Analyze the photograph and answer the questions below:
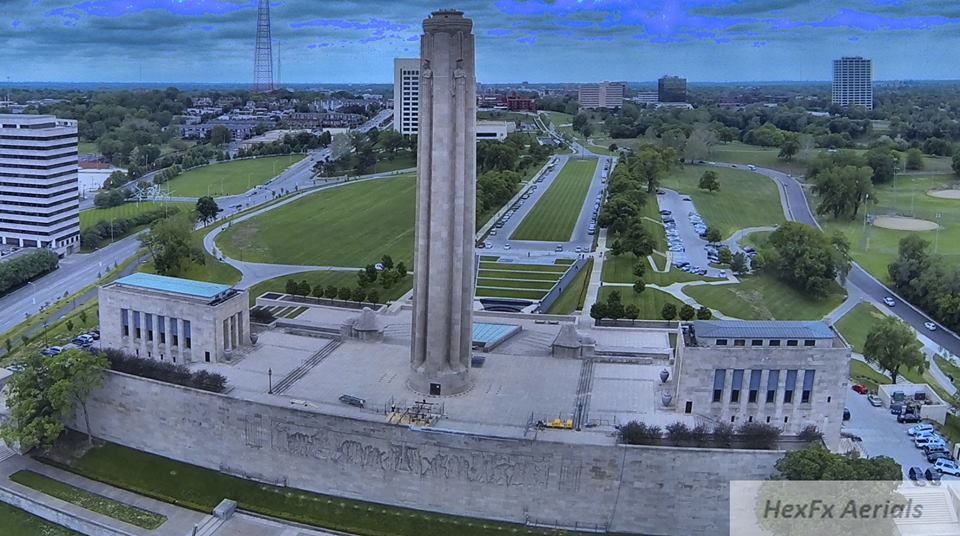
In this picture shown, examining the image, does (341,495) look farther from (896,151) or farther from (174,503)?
(896,151)

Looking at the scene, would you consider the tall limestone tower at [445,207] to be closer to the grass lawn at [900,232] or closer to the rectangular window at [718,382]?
A: the rectangular window at [718,382]

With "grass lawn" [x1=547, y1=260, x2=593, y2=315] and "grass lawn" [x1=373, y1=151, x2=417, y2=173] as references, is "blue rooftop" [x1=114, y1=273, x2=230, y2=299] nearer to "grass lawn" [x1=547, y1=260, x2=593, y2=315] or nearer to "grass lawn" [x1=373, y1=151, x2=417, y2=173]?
"grass lawn" [x1=547, y1=260, x2=593, y2=315]

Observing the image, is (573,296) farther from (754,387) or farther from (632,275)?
(754,387)

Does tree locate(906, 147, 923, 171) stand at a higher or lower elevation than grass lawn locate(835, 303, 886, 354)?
higher

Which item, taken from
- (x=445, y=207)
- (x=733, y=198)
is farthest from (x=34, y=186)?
(x=733, y=198)

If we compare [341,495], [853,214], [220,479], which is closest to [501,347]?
[341,495]

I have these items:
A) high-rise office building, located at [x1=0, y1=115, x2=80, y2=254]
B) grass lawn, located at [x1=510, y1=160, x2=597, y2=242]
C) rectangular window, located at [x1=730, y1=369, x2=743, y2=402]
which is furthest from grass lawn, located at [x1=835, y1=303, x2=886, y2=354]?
high-rise office building, located at [x1=0, y1=115, x2=80, y2=254]
